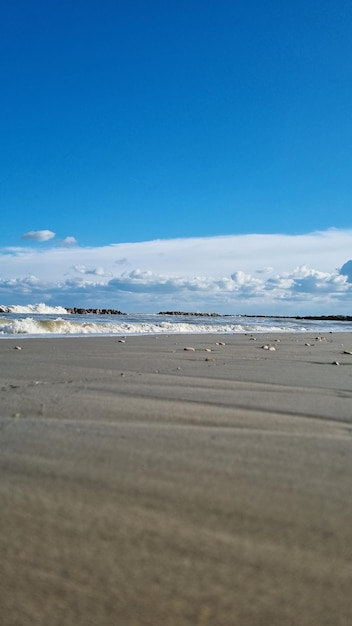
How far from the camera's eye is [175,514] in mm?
1287

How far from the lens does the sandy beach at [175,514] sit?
36.3 inches

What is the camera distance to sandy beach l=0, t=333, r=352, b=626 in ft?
3.03

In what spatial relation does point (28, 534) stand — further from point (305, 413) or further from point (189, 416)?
point (305, 413)

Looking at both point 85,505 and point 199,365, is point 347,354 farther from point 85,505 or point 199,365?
point 85,505

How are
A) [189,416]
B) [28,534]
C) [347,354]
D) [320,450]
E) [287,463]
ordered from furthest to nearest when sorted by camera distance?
1. [347,354]
2. [189,416]
3. [320,450]
4. [287,463]
5. [28,534]

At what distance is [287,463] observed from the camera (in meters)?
1.73

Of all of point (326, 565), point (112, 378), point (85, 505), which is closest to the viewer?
point (326, 565)

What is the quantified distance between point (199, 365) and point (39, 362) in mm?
1822

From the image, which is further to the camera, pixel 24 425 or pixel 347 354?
pixel 347 354

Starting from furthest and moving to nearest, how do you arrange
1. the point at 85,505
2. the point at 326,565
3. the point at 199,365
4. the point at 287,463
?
the point at 199,365 → the point at 287,463 → the point at 85,505 → the point at 326,565

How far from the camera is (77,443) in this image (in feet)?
6.38

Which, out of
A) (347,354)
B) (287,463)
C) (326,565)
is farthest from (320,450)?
(347,354)

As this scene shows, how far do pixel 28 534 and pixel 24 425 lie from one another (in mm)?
1158

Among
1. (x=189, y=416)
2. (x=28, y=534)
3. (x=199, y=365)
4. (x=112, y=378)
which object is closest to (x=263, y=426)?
(x=189, y=416)
